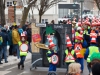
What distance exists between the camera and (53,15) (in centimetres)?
5628

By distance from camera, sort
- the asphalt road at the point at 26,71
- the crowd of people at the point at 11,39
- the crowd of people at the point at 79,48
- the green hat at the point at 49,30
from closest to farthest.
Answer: the crowd of people at the point at 79,48
the green hat at the point at 49,30
the asphalt road at the point at 26,71
the crowd of people at the point at 11,39

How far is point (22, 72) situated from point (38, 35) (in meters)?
1.64

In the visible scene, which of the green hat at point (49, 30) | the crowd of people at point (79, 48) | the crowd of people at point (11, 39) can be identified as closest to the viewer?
the crowd of people at point (79, 48)

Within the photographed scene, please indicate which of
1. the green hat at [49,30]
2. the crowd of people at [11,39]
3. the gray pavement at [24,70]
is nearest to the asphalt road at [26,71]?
the gray pavement at [24,70]

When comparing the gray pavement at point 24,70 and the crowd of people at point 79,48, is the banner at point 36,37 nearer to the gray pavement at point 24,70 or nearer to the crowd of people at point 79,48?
the crowd of people at point 79,48

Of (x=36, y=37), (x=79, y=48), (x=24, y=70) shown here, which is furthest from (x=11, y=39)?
(x=79, y=48)

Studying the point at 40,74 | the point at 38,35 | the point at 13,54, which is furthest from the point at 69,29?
the point at 13,54

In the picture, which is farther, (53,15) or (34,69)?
(53,15)

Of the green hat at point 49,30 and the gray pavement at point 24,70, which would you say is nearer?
the green hat at point 49,30

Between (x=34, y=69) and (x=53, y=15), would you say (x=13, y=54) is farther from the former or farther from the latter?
(x=53, y=15)

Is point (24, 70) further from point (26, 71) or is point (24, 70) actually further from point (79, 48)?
A: point (79, 48)

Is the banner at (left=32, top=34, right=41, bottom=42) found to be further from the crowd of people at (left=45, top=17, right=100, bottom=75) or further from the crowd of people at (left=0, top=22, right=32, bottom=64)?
the crowd of people at (left=0, top=22, right=32, bottom=64)

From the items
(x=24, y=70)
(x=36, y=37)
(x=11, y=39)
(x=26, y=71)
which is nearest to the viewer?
(x=36, y=37)

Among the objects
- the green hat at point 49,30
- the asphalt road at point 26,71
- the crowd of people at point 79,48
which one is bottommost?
the asphalt road at point 26,71
